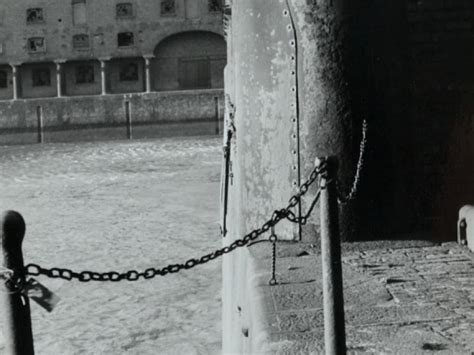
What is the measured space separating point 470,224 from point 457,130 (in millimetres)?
834

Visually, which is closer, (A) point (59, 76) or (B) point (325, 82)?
(B) point (325, 82)

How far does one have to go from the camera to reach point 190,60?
3988 cm

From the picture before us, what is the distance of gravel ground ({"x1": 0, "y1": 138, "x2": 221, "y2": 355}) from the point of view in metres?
10.4

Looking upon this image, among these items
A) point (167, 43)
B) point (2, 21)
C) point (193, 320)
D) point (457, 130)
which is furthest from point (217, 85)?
point (457, 130)

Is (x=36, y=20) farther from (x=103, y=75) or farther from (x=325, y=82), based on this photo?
(x=325, y=82)

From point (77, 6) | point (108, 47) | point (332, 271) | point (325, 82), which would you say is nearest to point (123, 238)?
point (325, 82)

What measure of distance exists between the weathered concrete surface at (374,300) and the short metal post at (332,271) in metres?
0.39

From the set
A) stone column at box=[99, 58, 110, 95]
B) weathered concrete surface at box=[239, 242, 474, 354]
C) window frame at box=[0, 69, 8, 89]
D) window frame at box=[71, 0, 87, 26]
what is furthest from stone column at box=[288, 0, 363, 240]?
window frame at box=[0, 69, 8, 89]

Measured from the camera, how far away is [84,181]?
953 inches

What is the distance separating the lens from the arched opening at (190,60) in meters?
39.7

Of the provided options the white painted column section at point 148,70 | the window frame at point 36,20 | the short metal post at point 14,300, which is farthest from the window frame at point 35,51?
the short metal post at point 14,300

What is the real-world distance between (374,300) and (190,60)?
3622 cm

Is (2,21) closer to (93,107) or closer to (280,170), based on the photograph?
(93,107)

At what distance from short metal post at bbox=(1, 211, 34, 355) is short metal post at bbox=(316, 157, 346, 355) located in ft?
4.05
